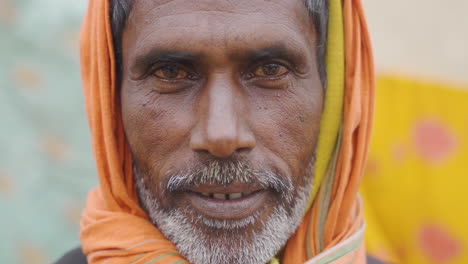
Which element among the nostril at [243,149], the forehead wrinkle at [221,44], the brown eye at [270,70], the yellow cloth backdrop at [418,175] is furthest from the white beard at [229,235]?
the yellow cloth backdrop at [418,175]

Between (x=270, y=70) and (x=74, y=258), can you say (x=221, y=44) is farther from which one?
(x=74, y=258)

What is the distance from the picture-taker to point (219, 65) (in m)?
1.89

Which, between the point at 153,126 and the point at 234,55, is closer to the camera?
the point at 234,55

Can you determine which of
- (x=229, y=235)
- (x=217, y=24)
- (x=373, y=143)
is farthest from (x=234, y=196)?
(x=373, y=143)

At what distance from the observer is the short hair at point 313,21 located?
6.86 feet

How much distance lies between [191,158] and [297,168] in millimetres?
448

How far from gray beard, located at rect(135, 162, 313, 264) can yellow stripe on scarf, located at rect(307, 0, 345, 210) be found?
0.19 meters

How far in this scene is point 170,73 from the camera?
2.01 m

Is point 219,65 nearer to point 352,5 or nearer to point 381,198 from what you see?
point 352,5

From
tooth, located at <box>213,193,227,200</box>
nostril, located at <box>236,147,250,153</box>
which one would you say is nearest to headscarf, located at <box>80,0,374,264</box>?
tooth, located at <box>213,193,227,200</box>

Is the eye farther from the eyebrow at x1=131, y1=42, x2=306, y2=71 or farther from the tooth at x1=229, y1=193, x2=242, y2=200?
the tooth at x1=229, y1=193, x2=242, y2=200

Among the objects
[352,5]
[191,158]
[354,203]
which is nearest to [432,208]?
[354,203]

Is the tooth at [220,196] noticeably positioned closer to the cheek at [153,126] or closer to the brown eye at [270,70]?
the cheek at [153,126]

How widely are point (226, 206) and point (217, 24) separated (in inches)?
26.0
